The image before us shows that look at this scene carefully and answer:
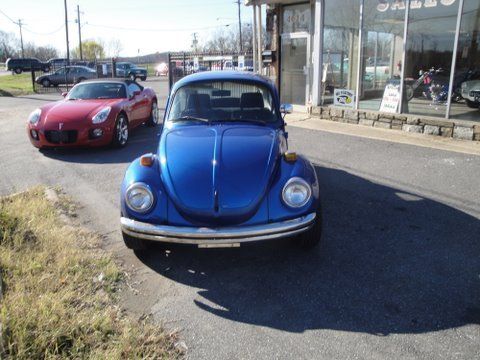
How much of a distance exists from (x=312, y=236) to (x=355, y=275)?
0.51 meters

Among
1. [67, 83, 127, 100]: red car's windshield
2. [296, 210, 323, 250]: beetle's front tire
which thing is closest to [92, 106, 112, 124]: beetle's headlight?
[67, 83, 127, 100]: red car's windshield

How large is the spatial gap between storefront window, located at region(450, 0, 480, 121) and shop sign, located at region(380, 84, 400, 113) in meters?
1.31

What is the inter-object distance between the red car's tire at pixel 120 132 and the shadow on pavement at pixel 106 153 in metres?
0.13

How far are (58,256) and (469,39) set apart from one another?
943cm

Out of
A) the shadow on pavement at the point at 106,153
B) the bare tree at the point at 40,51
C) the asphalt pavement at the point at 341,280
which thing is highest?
the bare tree at the point at 40,51

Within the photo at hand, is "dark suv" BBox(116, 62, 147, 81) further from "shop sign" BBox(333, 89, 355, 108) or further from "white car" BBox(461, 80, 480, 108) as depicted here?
"white car" BBox(461, 80, 480, 108)

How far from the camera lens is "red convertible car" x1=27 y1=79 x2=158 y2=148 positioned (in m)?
8.38

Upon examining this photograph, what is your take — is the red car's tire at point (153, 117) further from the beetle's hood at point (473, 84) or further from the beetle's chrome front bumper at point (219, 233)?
the beetle's chrome front bumper at point (219, 233)

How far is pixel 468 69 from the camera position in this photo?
9633 millimetres

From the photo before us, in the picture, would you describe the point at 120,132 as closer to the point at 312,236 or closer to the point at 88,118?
the point at 88,118

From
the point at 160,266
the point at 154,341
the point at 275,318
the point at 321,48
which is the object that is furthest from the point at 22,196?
the point at 321,48

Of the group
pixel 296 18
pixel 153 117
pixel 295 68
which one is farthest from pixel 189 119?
pixel 296 18

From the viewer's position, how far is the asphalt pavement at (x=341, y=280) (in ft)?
9.52

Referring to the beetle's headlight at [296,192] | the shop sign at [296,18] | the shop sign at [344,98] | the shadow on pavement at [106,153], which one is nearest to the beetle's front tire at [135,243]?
the beetle's headlight at [296,192]
